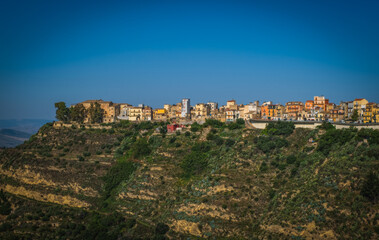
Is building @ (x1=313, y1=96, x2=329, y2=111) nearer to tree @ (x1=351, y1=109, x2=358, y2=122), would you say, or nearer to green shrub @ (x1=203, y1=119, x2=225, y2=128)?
tree @ (x1=351, y1=109, x2=358, y2=122)

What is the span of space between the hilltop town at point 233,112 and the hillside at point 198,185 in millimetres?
12923

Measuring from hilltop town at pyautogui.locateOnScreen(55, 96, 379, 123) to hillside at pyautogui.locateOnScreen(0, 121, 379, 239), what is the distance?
12.9 metres

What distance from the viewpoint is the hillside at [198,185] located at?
34531mm

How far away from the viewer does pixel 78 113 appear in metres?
75.1

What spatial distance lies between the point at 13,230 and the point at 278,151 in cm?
3316

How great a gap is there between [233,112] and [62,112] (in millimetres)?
34078

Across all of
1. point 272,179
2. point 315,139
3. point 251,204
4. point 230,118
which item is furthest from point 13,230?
point 230,118

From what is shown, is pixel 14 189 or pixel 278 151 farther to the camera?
pixel 14 189

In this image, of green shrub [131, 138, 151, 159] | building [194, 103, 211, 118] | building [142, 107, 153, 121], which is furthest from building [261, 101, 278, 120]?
green shrub [131, 138, 151, 159]

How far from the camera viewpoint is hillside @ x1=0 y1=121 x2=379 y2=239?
113ft

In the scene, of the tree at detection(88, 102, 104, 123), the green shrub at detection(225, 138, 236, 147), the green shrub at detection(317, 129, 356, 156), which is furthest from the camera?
the tree at detection(88, 102, 104, 123)

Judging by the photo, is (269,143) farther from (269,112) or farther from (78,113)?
(78,113)

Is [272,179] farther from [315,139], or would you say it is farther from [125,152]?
[125,152]

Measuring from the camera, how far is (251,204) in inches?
1550
